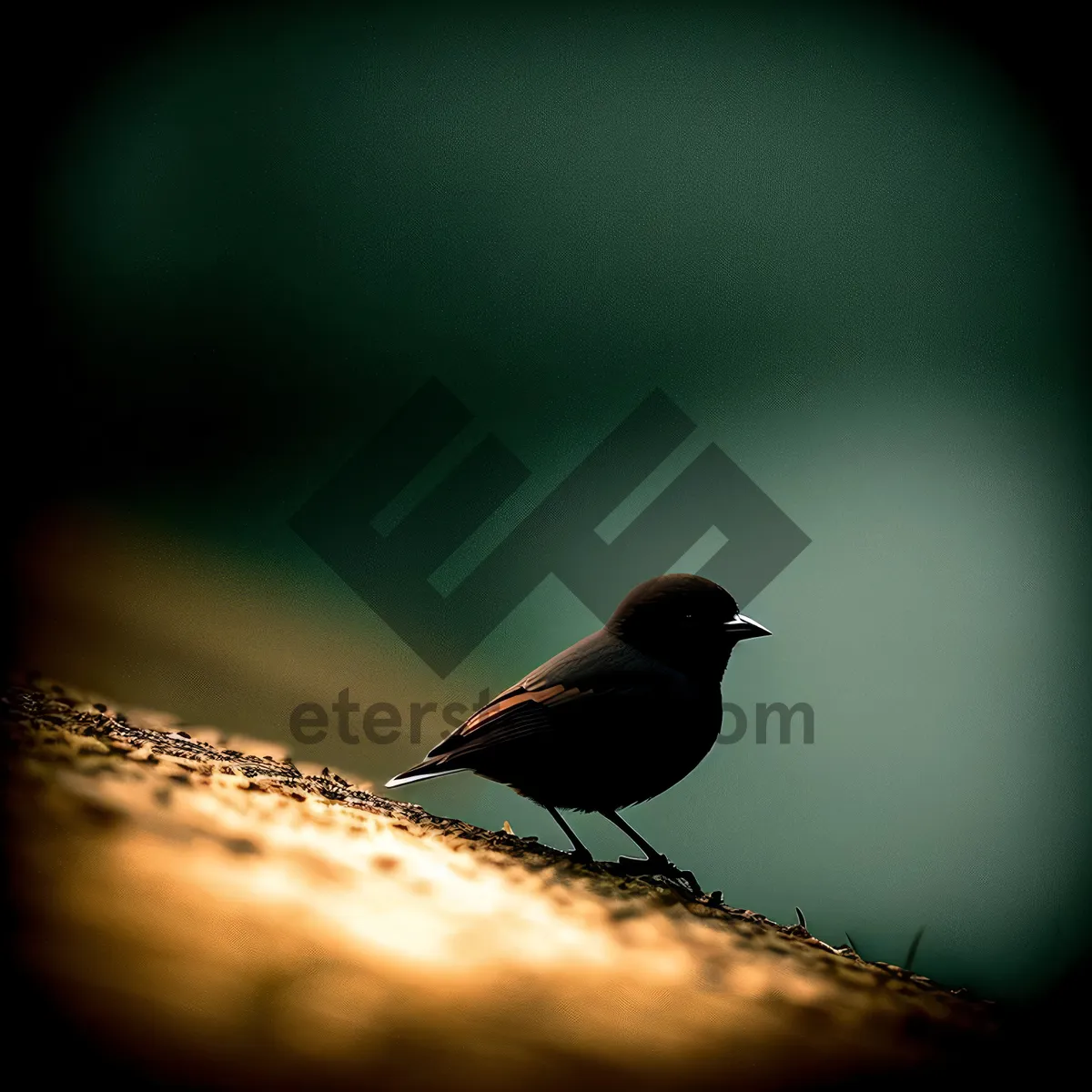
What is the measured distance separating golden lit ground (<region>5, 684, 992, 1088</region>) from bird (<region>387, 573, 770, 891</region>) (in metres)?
0.44

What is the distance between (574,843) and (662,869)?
0.75ft

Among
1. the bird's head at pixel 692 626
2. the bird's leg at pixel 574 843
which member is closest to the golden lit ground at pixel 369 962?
the bird's leg at pixel 574 843

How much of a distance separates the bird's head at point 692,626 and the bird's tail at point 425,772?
1.95 ft

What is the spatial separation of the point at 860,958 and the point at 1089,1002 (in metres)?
0.59

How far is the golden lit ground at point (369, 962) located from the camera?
0.99m

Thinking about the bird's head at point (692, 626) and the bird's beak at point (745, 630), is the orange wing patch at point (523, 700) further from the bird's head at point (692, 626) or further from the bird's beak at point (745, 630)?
the bird's beak at point (745, 630)

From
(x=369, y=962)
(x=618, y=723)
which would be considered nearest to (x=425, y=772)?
(x=618, y=723)

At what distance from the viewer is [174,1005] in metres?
0.98

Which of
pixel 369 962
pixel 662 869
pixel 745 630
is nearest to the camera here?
pixel 369 962

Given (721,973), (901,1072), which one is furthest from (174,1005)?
(901,1072)

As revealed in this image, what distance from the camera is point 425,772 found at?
2.26 meters

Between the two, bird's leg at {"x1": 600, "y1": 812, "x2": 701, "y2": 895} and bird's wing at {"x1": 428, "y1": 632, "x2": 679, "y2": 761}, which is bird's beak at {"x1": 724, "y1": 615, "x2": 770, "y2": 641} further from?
bird's leg at {"x1": 600, "y1": 812, "x2": 701, "y2": 895}

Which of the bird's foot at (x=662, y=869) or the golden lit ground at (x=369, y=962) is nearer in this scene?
the golden lit ground at (x=369, y=962)

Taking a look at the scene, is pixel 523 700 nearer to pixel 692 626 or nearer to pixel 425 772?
pixel 425 772
